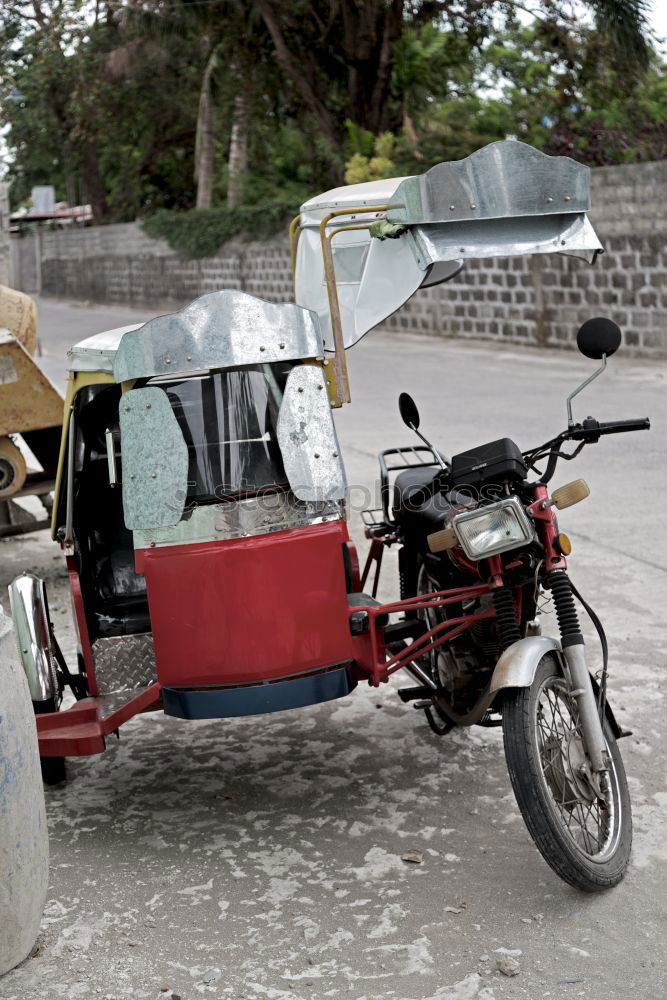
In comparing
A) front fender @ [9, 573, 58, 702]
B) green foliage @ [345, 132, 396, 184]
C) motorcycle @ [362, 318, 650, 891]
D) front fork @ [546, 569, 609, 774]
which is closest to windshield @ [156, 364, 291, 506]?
motorcycle @ [362, 318, 650, 891]

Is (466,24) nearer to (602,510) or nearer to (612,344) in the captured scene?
(602,510)

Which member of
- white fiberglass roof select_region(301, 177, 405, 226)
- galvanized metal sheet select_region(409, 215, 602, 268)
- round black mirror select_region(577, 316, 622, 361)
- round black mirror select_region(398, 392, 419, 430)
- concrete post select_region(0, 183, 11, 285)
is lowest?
round black mirror select_region(398, 392, 419, 430)

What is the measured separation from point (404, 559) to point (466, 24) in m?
23.1

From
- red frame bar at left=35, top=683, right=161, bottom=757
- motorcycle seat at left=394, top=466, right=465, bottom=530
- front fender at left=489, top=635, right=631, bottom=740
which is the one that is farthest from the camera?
motorcycle seat at left=394, top=466, right=465, bottom=530

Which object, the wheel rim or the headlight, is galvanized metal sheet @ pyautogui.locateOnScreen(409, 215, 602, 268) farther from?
the wheel rim

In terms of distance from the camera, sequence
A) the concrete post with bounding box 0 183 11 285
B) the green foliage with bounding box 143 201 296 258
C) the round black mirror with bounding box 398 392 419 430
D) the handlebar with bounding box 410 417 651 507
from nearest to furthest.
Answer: the handlebar with bounding box 410 417 651 507
the round black mirror with bounding box 398 392 419 430
the concrete post with bounding box 0 183 11 285
the green foliage with bounding box 143 201 296 258

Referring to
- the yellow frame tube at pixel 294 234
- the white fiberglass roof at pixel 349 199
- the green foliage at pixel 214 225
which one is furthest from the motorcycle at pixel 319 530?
the green foliage at pixel 214 225

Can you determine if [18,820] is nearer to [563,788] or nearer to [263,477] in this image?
[263,477]

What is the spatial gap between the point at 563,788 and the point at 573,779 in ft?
0.17

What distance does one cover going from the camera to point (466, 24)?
25.4 metres

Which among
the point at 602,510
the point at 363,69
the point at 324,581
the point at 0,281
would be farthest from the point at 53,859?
the point at 363,69

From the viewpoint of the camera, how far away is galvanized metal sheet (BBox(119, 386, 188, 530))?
3.72 m

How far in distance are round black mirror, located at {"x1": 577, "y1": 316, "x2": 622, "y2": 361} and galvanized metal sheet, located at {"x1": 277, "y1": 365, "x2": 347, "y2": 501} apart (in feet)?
2.54

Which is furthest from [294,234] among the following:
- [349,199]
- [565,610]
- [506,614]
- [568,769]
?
[568,769]
